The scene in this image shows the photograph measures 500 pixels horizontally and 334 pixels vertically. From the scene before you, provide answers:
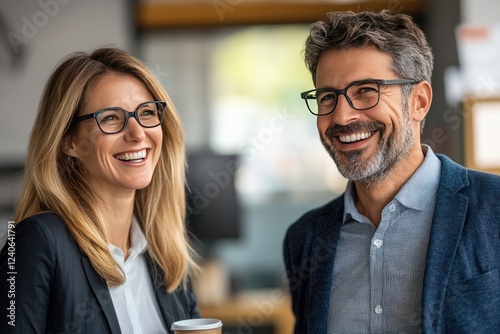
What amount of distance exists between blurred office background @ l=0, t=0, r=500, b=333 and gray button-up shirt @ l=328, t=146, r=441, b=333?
2557 mm

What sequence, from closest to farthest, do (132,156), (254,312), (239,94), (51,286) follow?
(51,286)
(132,156)
(254,312)
(239,94)

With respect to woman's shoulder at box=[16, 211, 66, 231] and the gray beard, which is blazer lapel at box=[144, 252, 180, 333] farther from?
the gray beard

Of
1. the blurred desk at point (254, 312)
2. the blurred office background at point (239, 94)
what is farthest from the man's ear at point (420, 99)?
the blurred desk at point (254, 312)

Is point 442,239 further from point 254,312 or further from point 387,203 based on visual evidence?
point 254,312

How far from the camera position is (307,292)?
187 cm

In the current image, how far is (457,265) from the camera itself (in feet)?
5.24

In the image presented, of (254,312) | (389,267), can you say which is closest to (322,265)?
(389,267)

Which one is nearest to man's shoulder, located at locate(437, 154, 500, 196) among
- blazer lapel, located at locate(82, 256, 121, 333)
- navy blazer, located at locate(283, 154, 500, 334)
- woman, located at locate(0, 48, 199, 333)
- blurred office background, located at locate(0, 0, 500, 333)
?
navy blazer, located at locate(283, 154, 500, 334)

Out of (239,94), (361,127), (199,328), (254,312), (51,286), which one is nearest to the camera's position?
(199,328)

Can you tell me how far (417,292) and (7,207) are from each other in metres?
3.66

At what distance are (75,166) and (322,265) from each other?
2.47 ft

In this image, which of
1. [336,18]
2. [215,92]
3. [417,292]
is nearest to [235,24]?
[215,92]

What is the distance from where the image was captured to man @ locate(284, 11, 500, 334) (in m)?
1.61

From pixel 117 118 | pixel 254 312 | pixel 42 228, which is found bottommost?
pixel 254 312
